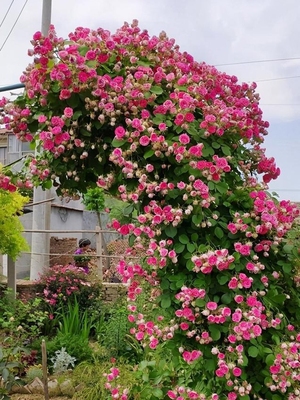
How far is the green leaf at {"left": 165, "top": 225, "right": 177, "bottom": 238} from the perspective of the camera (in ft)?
6.93

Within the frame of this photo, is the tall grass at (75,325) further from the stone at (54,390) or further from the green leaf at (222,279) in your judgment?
the green leaf at (222,279)

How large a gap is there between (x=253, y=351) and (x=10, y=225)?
441 centimetres

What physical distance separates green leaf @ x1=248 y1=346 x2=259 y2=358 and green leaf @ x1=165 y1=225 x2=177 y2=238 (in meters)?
0.55

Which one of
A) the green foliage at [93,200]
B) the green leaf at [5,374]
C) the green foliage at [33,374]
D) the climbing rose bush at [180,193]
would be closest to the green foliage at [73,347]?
the green foliage at [33,374]

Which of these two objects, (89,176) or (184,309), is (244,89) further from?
(184,309)

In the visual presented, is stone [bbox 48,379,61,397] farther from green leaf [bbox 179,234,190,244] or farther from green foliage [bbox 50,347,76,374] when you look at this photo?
green leaf [bbox 179,234,190,244]

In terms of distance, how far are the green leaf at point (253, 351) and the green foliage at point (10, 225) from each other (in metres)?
4.22

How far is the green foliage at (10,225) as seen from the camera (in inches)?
231

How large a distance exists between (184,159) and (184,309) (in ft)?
2.01

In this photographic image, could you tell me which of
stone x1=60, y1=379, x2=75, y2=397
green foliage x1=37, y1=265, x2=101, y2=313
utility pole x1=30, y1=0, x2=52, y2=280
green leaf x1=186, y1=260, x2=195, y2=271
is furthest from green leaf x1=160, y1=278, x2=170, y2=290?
utility pole x1=30, y1=0, x2=52, y2=280

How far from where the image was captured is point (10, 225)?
236 inches

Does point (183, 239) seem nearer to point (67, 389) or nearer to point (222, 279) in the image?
point (222, 279)

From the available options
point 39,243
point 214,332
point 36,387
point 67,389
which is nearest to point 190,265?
point 214,332

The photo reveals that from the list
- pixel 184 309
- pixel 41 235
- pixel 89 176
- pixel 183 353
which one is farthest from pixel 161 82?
pixel 41 235
